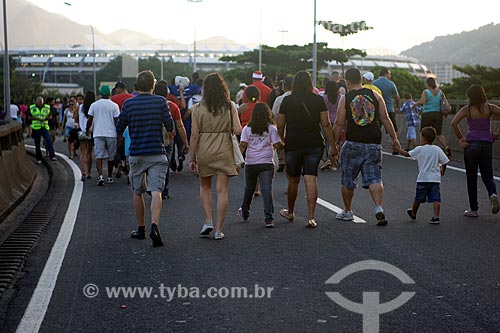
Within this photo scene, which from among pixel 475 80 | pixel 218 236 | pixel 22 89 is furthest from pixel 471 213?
pixel 22 89

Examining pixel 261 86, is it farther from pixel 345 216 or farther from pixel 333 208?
pixel 345 216

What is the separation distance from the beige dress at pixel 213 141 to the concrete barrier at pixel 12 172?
330cm

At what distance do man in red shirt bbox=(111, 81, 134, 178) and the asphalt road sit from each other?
4625 millimetres

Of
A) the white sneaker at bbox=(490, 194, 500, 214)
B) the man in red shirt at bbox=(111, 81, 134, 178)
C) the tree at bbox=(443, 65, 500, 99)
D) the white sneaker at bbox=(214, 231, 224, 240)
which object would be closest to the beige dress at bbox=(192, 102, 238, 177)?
the white sneaker at bbox=(214, 231, 224, 240)

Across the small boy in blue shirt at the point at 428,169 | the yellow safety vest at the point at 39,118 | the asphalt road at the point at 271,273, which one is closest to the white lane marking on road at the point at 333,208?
the asphalt road at the point at 271,273

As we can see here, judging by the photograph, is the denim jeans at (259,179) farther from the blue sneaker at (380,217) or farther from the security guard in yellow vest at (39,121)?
the security guard in yellow vest at (39,121)

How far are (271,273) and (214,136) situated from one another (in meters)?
2.66

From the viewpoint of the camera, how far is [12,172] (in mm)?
15625

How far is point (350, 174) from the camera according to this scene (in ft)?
36.5

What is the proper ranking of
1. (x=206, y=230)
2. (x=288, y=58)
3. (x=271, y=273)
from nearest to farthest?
(x=271, y=273) < (x=206, y=230) < (x=288, y=58)

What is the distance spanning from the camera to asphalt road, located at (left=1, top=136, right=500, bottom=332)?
6203 millimetres

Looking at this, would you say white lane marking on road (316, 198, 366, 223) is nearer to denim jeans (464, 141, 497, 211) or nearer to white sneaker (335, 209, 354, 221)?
white sneaker (335, 209, 354, 221)

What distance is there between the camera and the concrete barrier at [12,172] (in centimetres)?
1341

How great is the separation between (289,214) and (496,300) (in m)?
4.73
